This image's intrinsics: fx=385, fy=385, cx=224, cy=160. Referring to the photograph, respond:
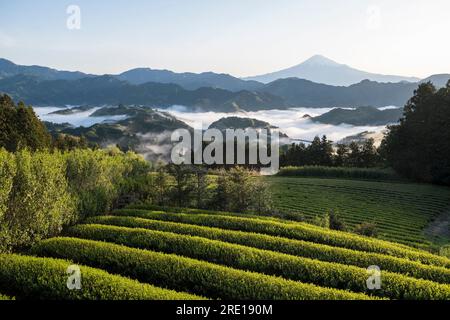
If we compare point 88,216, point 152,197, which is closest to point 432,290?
point 88,216

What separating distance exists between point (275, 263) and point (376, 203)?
4114cm

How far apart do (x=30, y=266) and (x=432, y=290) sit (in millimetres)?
18829

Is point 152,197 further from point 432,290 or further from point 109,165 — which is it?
point 432,290

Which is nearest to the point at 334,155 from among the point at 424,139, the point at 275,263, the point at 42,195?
the point at 424,139

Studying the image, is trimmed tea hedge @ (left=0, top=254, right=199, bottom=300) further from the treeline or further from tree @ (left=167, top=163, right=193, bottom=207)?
the treeline

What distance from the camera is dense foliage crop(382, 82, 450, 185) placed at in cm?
7375

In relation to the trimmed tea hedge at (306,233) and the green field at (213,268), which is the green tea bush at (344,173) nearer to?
the trimmed tea hedge at (306,233)

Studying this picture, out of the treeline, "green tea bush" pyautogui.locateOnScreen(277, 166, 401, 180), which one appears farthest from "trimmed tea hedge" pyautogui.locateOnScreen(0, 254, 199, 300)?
the treeline

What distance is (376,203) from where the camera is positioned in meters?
56.5

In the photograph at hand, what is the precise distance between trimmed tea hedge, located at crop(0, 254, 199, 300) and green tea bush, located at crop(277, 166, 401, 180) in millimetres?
74811

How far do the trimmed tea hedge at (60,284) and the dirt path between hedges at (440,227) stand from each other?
35584 mm

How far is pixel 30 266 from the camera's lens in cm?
1867

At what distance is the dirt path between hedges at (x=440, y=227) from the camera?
42141mm

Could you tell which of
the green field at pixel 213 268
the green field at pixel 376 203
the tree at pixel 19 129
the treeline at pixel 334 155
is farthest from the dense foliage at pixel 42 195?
the treeline at pixel 334 155
